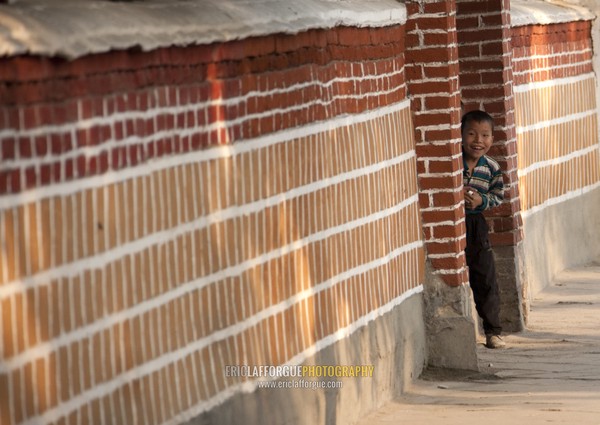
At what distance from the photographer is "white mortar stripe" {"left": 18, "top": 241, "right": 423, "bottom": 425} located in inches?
218

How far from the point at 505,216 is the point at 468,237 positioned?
42.4 inches

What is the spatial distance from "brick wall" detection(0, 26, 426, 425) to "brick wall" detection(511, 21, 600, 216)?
16.5 feet

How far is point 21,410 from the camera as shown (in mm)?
5207

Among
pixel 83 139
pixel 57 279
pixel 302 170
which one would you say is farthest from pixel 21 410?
pixel 302 170

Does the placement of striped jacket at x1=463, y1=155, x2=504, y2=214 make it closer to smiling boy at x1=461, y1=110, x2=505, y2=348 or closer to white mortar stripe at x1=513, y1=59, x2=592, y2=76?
smiling boy at x1=461, y1=110, x2=505, y2=348

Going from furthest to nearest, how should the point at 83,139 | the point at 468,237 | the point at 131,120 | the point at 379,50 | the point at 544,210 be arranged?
the point at 544,210 → the point at 468,237 → the point at 379,50 → the point at 131,120 → the point at 83,139

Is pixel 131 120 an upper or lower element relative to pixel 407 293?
upper

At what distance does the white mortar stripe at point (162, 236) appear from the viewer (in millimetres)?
5277

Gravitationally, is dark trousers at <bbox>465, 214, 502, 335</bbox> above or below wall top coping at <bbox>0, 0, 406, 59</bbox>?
below

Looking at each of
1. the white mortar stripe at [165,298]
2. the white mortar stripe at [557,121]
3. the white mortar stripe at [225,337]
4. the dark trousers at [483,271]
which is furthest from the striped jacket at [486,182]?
the white mortar stripe at [557,121]

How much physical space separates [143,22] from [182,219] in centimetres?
77

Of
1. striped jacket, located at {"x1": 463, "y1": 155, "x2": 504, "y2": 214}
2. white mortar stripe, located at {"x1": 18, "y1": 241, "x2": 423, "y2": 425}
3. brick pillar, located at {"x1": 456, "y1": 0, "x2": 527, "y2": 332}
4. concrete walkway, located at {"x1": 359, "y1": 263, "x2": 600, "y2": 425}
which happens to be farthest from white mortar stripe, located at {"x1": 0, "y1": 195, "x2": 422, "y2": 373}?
brick pillar, located at {"x1": 456, "y1": 0, "x2": 527, "y2": 332}

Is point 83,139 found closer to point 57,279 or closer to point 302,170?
A: point 57,279

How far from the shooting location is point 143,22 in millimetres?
6234
